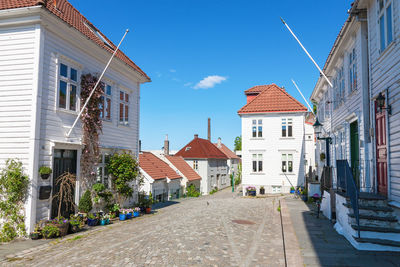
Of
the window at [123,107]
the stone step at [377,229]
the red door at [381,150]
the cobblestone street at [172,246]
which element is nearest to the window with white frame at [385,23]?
the red door at [381,150]

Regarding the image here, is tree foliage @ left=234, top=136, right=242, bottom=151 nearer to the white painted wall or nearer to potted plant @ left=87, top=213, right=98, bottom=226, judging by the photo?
the white painted wall

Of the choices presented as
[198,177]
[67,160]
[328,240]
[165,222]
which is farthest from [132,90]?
[198,177]

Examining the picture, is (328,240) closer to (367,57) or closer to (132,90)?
(367,57)

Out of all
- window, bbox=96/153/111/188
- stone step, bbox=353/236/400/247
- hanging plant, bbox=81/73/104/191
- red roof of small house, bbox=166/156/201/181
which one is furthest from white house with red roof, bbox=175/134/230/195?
stone step, bbox=353/236/400/247

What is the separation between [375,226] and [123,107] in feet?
36.6

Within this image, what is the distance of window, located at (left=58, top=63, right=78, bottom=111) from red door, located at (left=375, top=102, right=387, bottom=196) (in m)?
9.55

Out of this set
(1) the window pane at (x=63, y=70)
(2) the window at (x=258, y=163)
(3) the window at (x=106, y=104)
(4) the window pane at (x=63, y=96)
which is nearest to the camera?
(4) the window pane at (x=63, y=96)

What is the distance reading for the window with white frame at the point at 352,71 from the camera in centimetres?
1083

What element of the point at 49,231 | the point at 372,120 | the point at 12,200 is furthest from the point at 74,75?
the point at 372,120

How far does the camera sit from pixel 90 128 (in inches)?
457

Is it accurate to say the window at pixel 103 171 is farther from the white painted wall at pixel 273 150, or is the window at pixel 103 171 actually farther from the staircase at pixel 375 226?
Result: the white painted wall at pixel 273 150

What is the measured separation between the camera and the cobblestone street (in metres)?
6.67

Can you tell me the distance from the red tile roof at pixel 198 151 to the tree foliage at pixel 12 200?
122ft

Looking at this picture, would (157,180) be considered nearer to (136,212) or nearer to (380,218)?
(136,212)
